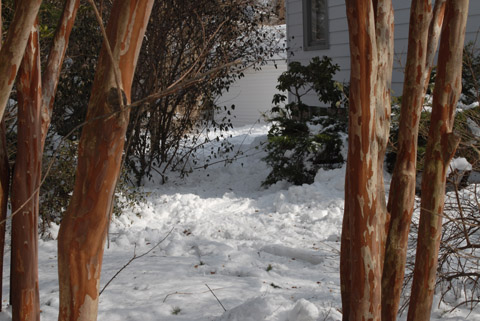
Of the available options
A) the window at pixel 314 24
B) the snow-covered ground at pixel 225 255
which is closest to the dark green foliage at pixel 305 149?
the snow-covered ground at pixel 225 255

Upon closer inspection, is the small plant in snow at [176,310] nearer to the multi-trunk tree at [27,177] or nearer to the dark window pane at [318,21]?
the multi-trunk tree at [27,177]

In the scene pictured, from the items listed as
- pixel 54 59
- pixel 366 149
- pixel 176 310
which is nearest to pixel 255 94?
pixel 176 310

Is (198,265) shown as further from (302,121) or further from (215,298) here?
(302,121)

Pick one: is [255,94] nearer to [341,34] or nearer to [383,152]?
[341,34]

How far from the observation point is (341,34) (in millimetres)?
10797

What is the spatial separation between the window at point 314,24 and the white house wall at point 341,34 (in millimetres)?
200

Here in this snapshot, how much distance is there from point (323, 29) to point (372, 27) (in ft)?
30.4

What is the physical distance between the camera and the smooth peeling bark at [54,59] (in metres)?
3.64

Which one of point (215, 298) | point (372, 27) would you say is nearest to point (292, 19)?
point (215, 298)

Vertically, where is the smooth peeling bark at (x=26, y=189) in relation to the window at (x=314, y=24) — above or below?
below

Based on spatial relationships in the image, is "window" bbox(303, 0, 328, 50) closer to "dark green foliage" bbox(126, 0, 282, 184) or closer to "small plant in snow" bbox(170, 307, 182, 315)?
"dark green foliage" bbox(126, 0, 282, 184)

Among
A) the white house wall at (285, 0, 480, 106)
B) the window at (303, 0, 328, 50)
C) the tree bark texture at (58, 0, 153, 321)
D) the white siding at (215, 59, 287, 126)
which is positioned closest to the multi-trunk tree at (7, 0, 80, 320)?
the tree bark texture at (58, 0, 153, 321)

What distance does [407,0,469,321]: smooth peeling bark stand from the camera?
3.21 meters

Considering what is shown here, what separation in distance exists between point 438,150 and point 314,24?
30.3ft
